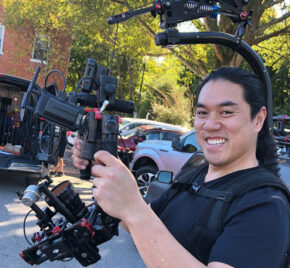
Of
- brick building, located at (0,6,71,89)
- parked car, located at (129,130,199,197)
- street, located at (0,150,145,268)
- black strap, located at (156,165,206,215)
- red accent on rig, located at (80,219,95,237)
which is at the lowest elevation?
street, located at (0,150,145,268)

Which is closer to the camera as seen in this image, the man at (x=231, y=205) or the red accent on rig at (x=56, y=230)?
the man at (x=231, y=205)

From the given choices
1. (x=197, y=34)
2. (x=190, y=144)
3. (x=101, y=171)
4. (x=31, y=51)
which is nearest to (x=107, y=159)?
(x=101, y=171)

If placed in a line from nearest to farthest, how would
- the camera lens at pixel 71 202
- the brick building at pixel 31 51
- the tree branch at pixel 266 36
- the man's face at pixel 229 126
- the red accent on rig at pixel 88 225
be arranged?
the man's face at pixel 229 126
the red accent on rig at pixel 88 225
the camera lens at pixel 71 202
the tree branch at pixel 266 36
the brick building at pixel 31 51

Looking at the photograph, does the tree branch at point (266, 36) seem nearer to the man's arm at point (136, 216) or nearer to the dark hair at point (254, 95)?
the dark hair at point (254, 95)

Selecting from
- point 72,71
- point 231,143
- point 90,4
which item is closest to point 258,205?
point 231,143

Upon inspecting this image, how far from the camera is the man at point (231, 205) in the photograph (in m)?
1.07

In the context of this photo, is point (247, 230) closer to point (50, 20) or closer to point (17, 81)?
point (17, 81)

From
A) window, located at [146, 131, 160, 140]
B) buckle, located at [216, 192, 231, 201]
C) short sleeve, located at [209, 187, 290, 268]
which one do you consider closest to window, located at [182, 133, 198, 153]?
window, located at [146, 131, 160, 140]

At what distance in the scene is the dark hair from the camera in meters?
1.43

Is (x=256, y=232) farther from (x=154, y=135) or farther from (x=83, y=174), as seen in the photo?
(x=154, y=135)

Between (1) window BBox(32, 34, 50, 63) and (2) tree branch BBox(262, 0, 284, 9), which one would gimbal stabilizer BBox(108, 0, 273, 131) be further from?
(1) window BBox(32, 34, 50, 63)

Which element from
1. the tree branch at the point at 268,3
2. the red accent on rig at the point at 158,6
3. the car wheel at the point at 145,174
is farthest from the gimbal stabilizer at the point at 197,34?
the tree branch at the point at 268,3

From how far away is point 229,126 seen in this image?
1398mm

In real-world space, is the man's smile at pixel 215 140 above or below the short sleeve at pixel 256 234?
above
